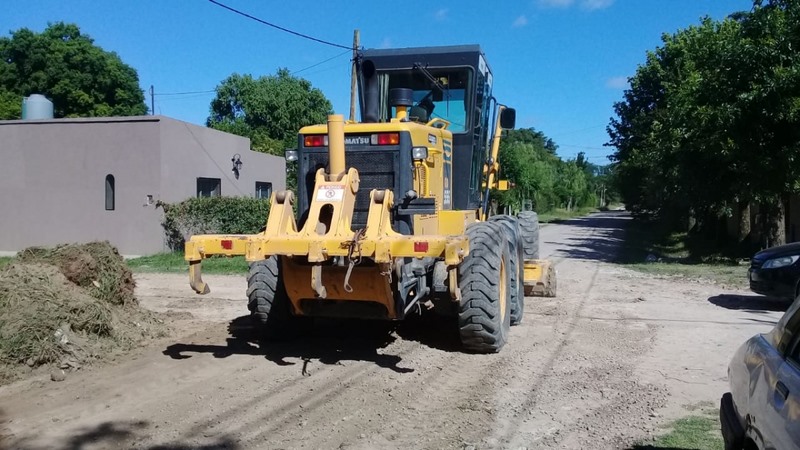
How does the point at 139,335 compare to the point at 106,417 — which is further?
the point at 139,335

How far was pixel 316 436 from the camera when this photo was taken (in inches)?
207

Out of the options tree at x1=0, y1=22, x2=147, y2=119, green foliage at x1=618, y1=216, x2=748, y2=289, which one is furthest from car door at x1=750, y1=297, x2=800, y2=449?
tree at x1=0, y1=22, x2=147, y2=119

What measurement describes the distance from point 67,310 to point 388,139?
12.3 feet

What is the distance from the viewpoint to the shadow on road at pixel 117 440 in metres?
4.96

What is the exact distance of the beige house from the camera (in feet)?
66.0

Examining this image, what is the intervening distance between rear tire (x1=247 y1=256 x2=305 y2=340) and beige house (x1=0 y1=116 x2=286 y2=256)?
42.8 feet

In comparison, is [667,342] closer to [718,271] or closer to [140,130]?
[718,271]

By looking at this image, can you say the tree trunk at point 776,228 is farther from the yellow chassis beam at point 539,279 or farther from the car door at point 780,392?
the car door at point 780,392

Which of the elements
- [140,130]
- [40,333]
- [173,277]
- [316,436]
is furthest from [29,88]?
[316,436]

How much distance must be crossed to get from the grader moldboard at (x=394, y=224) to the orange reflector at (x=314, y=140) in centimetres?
1

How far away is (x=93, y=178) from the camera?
20.6 metres

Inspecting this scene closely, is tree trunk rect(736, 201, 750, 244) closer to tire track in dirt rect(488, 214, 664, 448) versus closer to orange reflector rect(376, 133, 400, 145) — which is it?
tire track in dirt rect(488, 214, 664, 448)

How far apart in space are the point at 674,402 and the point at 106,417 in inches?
182

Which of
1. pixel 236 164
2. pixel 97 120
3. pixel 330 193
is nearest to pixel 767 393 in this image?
pixel 330 193
